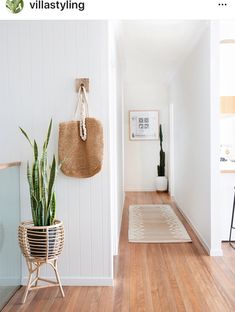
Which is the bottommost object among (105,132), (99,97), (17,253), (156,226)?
(156,226)

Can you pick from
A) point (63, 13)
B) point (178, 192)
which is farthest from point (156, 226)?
point (63, 13)

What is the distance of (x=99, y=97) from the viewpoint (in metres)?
3.11

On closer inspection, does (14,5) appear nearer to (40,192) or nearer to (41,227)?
(40,192)

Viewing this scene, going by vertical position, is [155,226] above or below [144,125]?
below

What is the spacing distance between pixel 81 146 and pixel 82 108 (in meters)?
0.32

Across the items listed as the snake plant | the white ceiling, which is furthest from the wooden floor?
the white ceiling

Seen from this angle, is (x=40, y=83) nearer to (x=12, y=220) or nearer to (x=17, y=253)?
(x=12, y=220)

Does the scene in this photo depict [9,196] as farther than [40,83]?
No

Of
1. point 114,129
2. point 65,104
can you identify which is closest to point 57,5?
point 65,104

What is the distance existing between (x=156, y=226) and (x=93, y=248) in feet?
7.08

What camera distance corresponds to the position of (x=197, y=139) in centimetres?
460

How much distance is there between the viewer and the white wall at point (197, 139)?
12.9 feet

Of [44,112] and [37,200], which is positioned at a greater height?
[44,112]

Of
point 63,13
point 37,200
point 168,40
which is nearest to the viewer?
point 63,13
